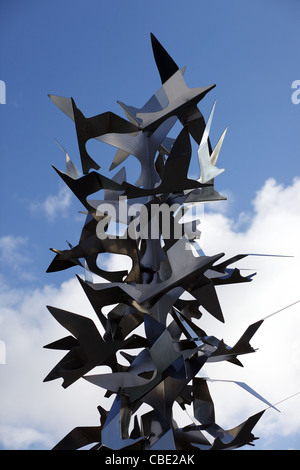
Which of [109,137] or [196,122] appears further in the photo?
[196,122]

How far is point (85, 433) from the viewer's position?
6.16m

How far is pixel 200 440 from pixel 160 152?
3.80 meters

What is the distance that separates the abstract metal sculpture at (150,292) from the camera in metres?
5.82

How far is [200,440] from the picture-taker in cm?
620

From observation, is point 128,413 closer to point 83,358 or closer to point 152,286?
point 83,358

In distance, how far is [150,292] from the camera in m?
6.16

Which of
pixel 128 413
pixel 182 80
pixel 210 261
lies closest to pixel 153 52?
pixel 182 80

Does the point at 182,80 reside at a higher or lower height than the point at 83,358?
higher

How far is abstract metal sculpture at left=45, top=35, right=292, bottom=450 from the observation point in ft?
19.1
